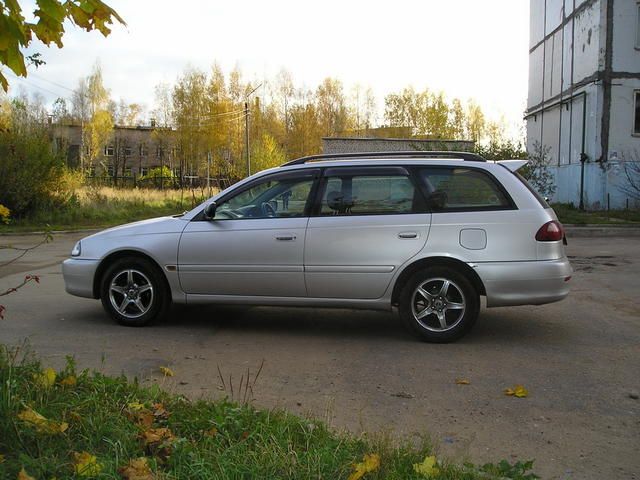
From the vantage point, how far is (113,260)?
6.66 m

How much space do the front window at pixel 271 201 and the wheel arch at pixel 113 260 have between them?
2.74ft

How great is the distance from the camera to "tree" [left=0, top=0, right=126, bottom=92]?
2.76m

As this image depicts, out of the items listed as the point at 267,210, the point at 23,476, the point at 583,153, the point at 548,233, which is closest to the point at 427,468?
Answer: the point at 23,476

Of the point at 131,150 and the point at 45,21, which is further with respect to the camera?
the point at 131,150

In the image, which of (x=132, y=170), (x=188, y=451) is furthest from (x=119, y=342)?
(x=132, y=170)

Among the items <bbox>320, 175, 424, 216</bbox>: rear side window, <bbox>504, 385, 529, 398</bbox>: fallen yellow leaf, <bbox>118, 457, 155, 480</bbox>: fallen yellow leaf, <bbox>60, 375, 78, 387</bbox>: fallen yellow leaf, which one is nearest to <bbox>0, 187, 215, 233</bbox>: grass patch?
<bbox>320, 175, 424, 216</bbox>: rear side window

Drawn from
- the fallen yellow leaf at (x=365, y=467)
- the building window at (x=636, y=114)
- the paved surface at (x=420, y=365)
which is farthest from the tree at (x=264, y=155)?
the fallen yellow leaf at (x=365, y=467)

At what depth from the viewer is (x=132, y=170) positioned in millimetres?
91562

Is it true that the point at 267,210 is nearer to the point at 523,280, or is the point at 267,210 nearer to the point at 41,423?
the point at 523,280

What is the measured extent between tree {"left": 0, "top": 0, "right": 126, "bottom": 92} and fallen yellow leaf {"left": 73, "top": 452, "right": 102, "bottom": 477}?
6.03ft

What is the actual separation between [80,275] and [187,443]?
420 cm

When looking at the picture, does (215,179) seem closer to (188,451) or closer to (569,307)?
(569,307)

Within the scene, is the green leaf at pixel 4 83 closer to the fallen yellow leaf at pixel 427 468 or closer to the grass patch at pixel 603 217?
the fallen yellow leaf at pixel 427 468

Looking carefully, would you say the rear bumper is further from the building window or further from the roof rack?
the building window
